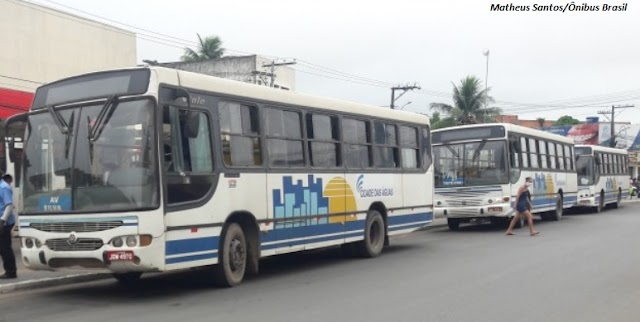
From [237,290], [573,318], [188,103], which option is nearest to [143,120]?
[188,103]

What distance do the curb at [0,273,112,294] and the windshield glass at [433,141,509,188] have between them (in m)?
11.4

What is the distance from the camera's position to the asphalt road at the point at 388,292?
786 centimetres

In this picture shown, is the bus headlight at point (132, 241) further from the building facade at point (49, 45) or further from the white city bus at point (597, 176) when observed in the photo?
the white city bus at point (597, 176)

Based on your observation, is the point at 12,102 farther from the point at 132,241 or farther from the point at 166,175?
the point at 132,241

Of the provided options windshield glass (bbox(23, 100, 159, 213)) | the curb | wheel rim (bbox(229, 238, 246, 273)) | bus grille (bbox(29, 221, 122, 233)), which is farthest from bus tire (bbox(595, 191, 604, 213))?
bus grille (bbox(29, 221, 122, 233))

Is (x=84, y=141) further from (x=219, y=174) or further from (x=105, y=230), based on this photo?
(x=219, y=174)

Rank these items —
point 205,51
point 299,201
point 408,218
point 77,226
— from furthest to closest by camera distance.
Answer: point 205,51 → point 408,218 → point 299,201 → point 77,226

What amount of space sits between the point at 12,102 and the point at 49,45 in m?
8.24

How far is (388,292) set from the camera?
30.8 feet

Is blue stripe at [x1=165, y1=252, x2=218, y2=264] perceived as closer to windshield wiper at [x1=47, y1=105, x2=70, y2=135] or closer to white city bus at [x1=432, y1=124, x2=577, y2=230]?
windshield wiper at [x1=47, y1=105, x2=70, y2=135]

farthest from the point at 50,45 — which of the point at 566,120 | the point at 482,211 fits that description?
the point at 566,120

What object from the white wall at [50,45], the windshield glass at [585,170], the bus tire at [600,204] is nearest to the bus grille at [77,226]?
the white wall at [50,45]

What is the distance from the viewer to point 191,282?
10.5 meters

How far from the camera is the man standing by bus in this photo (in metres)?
10.3
